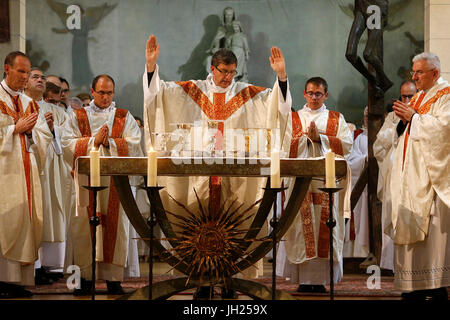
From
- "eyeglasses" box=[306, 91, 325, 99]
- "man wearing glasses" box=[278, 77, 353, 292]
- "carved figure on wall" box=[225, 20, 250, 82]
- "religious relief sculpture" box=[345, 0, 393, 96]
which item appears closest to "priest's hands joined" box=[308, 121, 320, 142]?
"man wearing glasses" box=[278, 77, 353, 292]

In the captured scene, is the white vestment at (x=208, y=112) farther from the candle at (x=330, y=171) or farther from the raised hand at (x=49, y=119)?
the raised hand at (x=49, y=119)

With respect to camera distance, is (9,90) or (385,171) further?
(385,171)

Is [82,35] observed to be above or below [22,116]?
above

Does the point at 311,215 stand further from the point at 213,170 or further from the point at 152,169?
the point at 152,169

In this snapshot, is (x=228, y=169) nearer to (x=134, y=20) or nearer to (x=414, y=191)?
(x=414, y=191)

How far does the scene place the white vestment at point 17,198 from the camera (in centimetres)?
592

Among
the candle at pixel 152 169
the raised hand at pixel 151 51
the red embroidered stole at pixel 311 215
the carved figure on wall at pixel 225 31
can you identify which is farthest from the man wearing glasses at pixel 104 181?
the carved figure on wall at pixel 225 31

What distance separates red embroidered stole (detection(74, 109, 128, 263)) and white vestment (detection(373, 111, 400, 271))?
105 inches

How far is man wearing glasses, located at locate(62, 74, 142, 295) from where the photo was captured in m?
6.18

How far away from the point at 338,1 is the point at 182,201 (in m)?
11.5

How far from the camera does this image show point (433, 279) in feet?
18.9

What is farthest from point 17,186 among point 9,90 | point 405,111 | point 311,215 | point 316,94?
point 405,111

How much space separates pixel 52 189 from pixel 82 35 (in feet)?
29.4

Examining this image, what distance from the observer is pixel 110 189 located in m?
6.34
